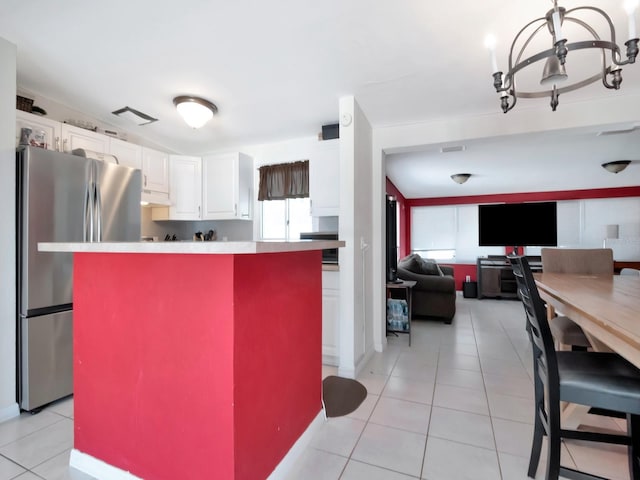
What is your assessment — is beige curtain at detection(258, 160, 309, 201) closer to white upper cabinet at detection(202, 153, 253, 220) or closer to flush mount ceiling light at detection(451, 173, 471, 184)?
white upper cabinet at detection(202, 153, 253, 220)

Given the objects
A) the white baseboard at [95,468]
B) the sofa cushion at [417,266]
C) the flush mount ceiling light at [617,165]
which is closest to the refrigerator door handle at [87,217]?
the white baseboard at [95,468]

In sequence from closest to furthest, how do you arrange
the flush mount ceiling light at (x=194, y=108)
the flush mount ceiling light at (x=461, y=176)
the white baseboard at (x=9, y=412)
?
the white baseboard at (x=9, y=412)
the flush mount ceiling light at (x=194, y=108)
the flush mount ceiling light at (x=461, y=176)

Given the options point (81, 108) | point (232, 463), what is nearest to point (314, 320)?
point (232, 463)

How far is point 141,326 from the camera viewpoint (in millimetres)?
1327

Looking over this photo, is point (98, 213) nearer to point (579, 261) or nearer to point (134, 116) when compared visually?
point (134, 116)

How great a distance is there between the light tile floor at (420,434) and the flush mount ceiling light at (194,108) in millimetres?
2410

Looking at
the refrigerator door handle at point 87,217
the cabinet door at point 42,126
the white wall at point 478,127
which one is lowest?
the refrigerator door handle at point 87,217

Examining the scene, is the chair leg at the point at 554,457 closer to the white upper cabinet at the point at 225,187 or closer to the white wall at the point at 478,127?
the white wall at the point at 478,127

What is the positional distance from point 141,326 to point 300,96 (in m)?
2.19

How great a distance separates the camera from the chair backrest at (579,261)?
288 centimetres

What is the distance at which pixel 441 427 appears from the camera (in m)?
1.88

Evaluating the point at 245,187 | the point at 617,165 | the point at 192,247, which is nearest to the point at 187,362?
the point at 192,247

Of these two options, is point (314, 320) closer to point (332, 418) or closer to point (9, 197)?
point (332, 418)

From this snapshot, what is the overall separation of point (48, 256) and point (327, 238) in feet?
7.56
